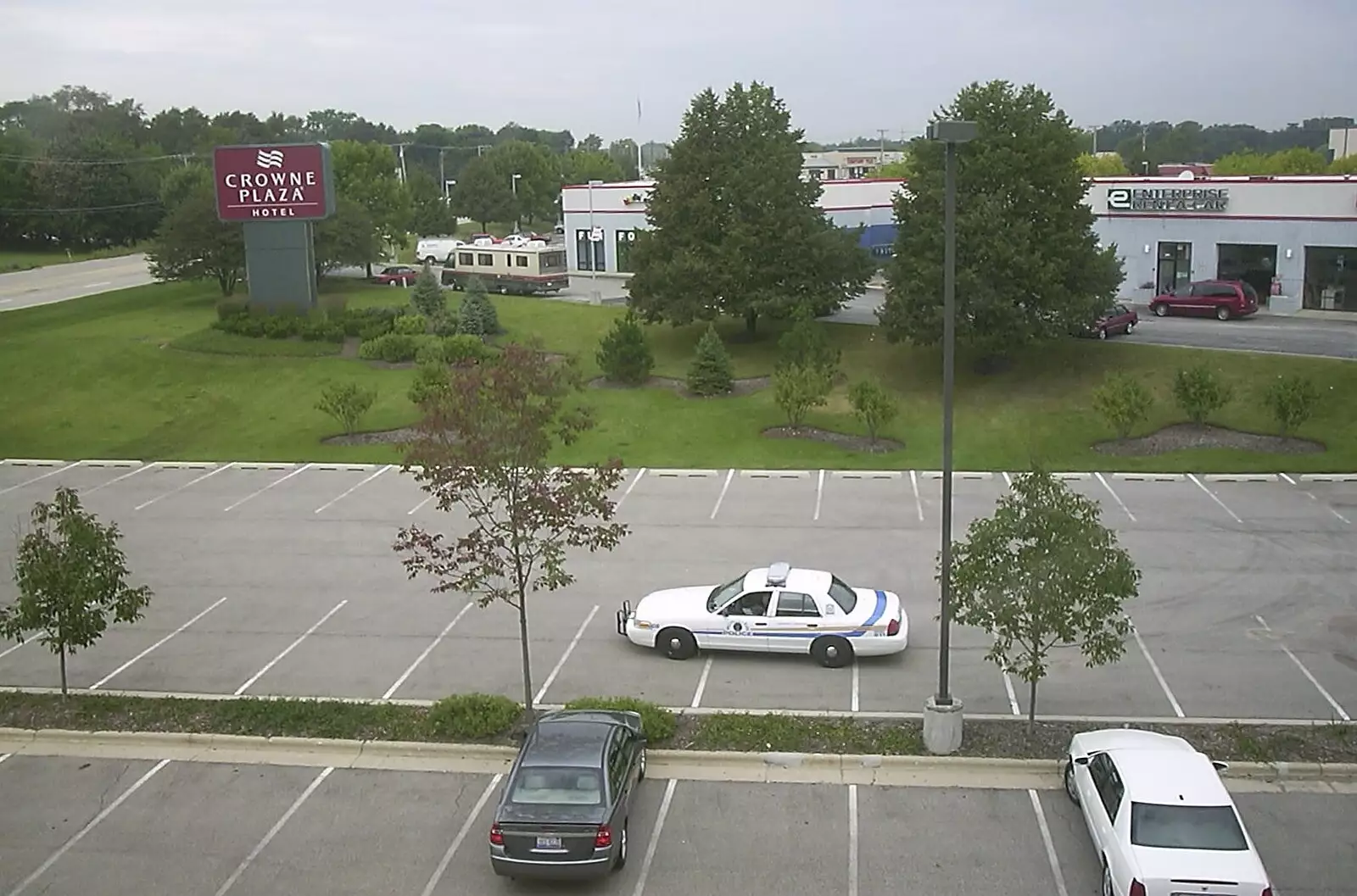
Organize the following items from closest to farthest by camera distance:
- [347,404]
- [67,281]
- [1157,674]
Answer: [1157,674] < [347,404] < [67,281]

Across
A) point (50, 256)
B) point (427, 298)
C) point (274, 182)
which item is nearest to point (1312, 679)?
point (427, 298)

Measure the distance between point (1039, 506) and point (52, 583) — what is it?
1255 centimetres

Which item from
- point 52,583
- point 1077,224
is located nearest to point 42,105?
point 1077,224

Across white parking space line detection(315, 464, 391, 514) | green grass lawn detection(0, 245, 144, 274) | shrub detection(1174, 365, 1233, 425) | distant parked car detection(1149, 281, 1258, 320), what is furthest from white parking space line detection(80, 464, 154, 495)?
green grass lawn detection(0, 245, 144, 274)

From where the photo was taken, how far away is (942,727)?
15180 millimetres

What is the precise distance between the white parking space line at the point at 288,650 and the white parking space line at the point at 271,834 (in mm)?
3607

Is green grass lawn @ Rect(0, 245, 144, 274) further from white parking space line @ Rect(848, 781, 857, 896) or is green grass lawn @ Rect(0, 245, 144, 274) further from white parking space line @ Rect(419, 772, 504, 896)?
white parking space line @ Rect(848, 781, 857, 896)

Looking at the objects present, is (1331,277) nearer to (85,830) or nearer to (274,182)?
(274,182)

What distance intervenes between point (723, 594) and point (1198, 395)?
18554 millimetres

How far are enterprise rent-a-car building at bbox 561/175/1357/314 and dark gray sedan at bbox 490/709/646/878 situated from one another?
3431cm

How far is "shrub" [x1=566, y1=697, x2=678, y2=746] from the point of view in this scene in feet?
51.0

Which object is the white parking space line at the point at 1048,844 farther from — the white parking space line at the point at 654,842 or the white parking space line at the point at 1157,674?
the white parking space line at the point at 654,842

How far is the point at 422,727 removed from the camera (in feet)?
53.5

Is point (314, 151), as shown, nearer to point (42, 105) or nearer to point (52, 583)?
point (52, 583)
